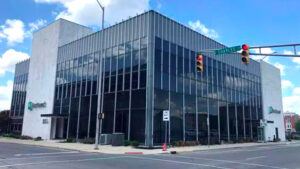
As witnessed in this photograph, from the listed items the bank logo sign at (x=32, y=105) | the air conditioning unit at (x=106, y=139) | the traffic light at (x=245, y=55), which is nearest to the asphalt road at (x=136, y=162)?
the traffic light at (x=245, y=55)

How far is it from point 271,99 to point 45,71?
42.2m

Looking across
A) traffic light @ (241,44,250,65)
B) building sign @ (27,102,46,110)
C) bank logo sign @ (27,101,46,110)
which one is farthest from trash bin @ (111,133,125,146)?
bank logo sign @ (27,101,46,110)

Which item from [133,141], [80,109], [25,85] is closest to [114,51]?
[80,109]

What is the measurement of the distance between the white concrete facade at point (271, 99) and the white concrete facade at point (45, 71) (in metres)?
34.1

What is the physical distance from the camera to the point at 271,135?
159 ft

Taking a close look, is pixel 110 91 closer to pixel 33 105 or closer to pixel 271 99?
pixel 33 105

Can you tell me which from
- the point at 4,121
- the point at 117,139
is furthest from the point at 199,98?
the point at 4,121

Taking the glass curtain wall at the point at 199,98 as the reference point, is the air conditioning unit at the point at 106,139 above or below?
below

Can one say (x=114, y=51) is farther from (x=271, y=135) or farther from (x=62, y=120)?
(x=271, y=135)

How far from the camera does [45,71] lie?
42344 mm

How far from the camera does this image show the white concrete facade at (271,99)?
48250 mm

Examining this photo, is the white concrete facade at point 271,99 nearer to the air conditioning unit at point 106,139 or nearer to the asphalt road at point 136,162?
the air conditioning unit at point 106,139

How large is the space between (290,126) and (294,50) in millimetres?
137474

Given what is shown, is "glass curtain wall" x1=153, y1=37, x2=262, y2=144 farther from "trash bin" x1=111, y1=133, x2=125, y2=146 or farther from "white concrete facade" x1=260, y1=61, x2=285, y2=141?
"white concrete facade" x1=260, y1=61, x2=285, y2=141
